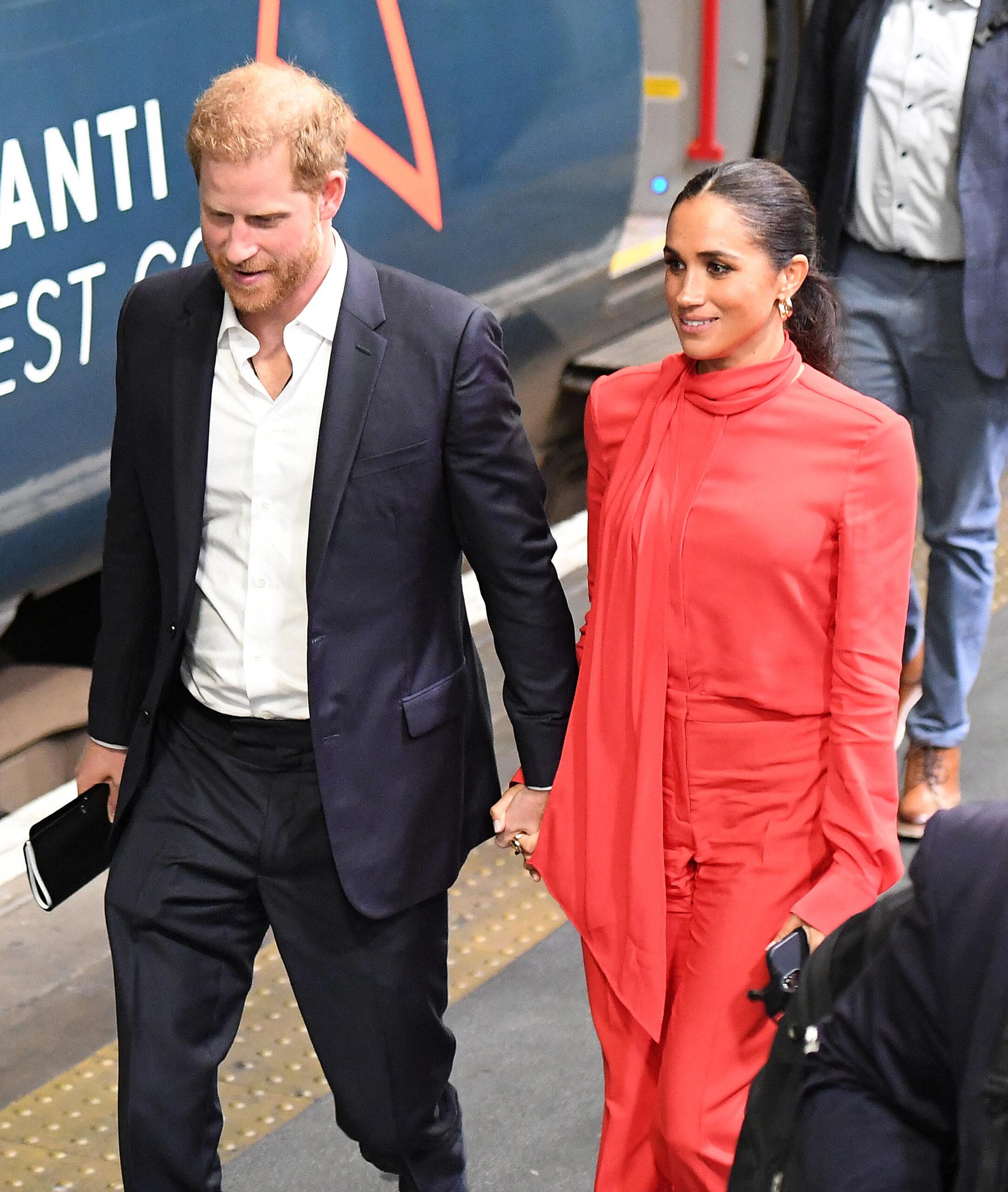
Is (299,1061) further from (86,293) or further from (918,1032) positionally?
(918,1032)

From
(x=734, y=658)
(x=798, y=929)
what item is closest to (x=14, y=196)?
(x=734, y=658)

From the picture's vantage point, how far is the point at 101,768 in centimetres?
235

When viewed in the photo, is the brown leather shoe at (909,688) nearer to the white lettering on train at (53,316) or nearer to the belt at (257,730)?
the white lettering on train at (53,316)

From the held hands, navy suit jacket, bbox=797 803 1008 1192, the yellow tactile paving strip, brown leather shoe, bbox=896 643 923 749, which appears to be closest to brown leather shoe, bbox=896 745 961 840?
brown leather shoe, bbox=896 643 923 749

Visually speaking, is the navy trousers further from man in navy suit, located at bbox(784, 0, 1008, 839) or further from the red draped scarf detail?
man in navy suit, located at bbox(784, 0, 1008, 839)

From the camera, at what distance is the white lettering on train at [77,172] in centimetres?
312

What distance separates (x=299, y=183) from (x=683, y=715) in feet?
2.28

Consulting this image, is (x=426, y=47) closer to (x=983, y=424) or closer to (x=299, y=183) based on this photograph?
(x=983, y=424)

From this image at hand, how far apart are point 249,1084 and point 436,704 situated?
0.89 m

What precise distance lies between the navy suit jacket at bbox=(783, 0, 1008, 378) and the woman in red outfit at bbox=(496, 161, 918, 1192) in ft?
4.08

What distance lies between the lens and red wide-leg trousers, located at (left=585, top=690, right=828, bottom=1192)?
206 centimetres

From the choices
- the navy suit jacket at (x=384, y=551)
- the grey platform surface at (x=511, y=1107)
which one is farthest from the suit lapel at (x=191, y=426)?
the grey platform surface at (x=511, y=1107)

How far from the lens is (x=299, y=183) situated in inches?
77.7

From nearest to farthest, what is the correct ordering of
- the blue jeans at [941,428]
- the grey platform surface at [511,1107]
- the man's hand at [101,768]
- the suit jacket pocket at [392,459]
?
the suit jacket pocket at [392,459]
the man's hand at [101,768]
the grey platform surface at [511,1107]
the blue jeans at [941,428]
